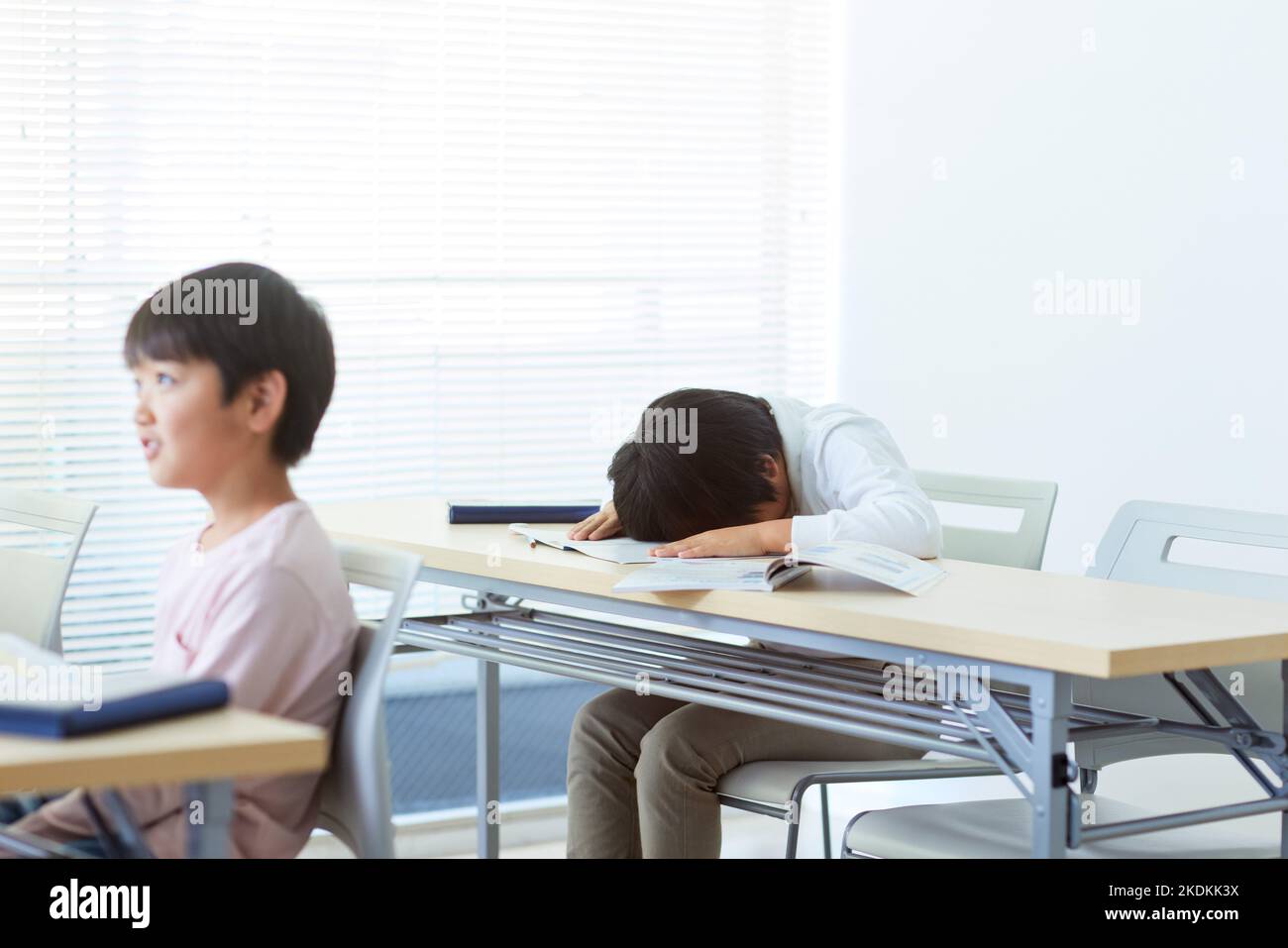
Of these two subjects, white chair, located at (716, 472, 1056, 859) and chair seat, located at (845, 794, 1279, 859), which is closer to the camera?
chair seat, located at (845, 794, 1279, 859)

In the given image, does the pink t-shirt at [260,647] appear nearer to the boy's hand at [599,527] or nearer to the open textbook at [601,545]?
the open textbook at [601,545]

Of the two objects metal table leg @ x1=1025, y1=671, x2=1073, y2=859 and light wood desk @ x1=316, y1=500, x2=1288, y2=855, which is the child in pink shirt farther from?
metal table leg @ x1=1025, y1=671, x2=1073, y2=859

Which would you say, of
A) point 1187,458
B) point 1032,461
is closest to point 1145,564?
point 1187,458

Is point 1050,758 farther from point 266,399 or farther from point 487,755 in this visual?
point 487,755

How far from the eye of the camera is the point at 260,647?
150 cm

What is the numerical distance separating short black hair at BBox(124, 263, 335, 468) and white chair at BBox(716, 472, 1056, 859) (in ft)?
3.05

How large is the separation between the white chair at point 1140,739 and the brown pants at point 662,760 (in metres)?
0.27

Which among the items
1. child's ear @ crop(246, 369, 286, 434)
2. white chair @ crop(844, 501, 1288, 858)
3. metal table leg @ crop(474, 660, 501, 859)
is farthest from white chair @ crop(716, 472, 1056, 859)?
child's ear @ crop(246, 369, 286, 434)

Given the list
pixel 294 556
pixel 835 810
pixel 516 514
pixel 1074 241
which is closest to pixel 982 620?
pixel 294 556

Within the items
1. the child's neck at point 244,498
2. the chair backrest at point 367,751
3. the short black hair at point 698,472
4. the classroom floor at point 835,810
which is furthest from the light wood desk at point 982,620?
the classroom floor at point 835,810

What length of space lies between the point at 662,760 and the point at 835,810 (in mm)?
1781

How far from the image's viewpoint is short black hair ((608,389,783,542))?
225cm

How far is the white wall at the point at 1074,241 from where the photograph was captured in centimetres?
307

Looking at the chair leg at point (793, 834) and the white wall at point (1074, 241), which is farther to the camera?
the white wall at point (1074, 241)
